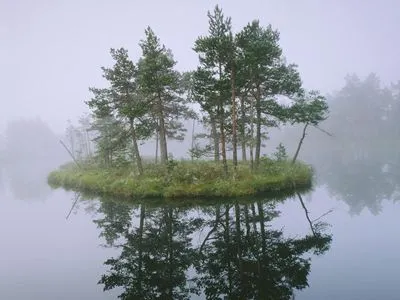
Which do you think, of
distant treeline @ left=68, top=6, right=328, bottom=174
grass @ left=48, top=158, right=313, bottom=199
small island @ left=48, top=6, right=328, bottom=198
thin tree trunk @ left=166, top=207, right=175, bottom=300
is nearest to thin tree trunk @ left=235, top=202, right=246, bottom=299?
thin tree trunk @ left=166, top=207, right=175, bottom=300

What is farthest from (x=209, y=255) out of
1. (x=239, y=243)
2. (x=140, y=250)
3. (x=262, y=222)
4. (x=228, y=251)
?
(x=262, y=222)

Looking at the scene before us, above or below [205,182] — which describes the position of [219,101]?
above

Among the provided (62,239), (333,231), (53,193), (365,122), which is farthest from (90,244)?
(365,122)

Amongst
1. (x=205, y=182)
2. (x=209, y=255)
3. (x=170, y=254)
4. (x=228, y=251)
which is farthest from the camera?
A: (x=205, y=182)

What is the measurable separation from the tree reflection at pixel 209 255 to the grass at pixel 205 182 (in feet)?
15.1

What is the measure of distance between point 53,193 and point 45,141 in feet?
532

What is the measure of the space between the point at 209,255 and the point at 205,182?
14.3 m

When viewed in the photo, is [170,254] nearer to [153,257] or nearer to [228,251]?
[153,257]

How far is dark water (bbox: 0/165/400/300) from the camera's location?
12.6 metres

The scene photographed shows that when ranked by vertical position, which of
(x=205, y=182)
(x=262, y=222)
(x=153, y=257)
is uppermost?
(x=205, y=182)

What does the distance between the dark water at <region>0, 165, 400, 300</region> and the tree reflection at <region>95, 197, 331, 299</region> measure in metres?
0.05

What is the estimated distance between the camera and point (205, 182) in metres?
29.9

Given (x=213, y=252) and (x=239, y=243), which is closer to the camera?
(x=213, y=252)

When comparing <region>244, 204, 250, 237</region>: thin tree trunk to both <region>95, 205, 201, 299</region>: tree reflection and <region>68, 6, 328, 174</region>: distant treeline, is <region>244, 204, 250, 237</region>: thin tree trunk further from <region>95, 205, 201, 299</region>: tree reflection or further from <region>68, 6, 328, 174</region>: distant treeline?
<region>68, 6, 328, 174</region>: distant treeline
